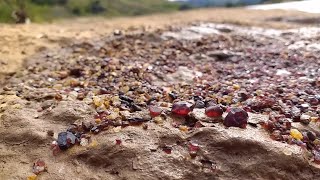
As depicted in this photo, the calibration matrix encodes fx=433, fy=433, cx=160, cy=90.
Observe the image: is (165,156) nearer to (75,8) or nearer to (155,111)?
(155,111)

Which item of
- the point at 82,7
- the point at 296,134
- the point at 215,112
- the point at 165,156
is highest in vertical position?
the point at 215,112

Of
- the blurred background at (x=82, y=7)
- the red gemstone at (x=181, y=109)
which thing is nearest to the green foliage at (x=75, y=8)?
the blurred background at (x=82, y=7)

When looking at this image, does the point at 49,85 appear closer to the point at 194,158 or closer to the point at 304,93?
the point at 194,158

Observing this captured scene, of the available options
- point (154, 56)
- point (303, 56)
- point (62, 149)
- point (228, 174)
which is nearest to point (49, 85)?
point (62, 149)

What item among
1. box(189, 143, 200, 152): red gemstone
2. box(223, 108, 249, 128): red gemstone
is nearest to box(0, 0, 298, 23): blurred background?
box(223, 108, 249, 128): red gemstone

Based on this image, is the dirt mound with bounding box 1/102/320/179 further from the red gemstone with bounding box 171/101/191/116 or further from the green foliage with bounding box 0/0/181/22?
the green foliage with bounding box 0/0/181/22

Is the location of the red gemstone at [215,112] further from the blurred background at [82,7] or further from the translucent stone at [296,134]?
the blurred background at [82,7]

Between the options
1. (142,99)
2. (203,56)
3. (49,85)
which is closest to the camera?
(142,99)

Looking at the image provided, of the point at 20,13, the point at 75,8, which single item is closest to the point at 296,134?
the point at 20,13
